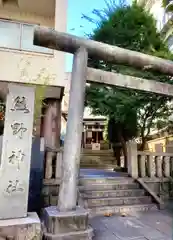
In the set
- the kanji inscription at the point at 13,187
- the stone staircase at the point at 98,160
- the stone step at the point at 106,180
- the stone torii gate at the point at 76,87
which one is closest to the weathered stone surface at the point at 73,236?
the stone torii gate at the point at 76,87

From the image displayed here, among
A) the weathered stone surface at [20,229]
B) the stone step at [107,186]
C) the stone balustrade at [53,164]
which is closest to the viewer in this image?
the weathered stone surface at [20,229]

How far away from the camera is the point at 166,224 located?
516 centimetres

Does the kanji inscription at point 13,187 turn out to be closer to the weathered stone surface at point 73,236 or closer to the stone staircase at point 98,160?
the weathered stone surface at point 73,236

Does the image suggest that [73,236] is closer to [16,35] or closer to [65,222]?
[65,222]

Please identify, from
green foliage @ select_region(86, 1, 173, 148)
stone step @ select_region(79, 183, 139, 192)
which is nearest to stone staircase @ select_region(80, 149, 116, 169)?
green foliage @ select_region(86, 1, 173, 148)

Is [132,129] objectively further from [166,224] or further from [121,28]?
[166,224]

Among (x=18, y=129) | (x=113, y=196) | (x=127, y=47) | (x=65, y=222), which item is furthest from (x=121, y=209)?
(x=127, y=47)

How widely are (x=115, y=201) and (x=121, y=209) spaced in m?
0.33

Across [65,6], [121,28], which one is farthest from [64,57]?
[121,28]

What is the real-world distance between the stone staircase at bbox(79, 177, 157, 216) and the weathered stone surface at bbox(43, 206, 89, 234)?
1947 mm

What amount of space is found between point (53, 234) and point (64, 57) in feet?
22.9

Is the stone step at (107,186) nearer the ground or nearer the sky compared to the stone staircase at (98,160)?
nearer the ground

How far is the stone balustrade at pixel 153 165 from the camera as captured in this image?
780cm

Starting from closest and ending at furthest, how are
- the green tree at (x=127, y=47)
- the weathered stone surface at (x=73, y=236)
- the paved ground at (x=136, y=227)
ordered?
1. the weathered stone surface at (x=73, y=236)
2. the paved ground at (x=136, y=227)
3. the green tree at (x=127, y=47)
